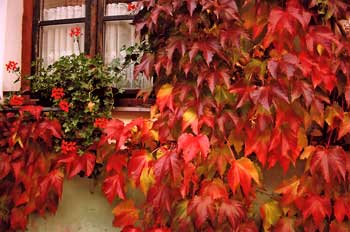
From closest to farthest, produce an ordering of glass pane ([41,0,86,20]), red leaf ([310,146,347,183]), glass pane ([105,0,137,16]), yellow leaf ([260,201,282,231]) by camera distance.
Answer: red leaf ([310,146,347,183]) < yellow leaf ([260,201,282,231]) < glass pane ([105,0,137,16]) < glass pane ([41,0,86,20])

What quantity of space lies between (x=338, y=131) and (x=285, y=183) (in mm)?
389

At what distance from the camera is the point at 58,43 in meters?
3.78

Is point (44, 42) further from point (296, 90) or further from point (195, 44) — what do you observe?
point (296, 90)

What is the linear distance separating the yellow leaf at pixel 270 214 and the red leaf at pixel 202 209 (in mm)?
317

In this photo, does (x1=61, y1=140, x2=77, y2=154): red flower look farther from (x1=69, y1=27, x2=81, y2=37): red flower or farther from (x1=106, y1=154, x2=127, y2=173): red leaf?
(x1=69, y1=27, x2=81, y2=37): red flower

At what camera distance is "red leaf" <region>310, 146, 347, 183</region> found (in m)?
2.64

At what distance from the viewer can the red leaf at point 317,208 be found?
2.70 m

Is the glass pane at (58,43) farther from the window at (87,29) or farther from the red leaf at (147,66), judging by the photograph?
the red leaf at (147,66)

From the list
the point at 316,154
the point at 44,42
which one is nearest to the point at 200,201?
the point at 316,154

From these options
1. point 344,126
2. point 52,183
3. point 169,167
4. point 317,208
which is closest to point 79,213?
point 52,183

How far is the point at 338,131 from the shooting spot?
2.79 metres

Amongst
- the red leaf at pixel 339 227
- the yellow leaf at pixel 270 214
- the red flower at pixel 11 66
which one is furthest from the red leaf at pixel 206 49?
the red flower at pixel 11 66

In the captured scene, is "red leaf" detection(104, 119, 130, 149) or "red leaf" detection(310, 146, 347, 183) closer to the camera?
"red leaf" detection(310, 146, 347, 183)

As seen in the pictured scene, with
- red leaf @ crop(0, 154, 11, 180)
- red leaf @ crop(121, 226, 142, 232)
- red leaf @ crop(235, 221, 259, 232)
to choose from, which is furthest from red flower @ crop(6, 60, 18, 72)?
red leaf @ crop(235, 221, 259, 232)
